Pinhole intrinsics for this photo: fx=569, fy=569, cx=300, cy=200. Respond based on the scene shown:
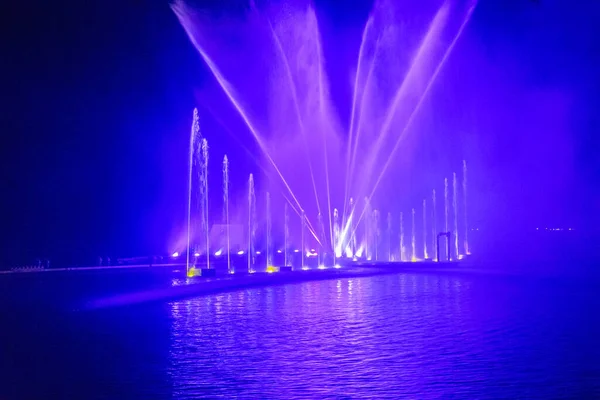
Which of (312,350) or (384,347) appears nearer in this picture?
(312,350)

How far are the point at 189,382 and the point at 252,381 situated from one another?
91cm

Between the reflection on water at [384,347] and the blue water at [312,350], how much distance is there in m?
Result: 0.03

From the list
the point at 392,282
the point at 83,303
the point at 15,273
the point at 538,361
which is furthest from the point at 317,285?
the point at 15,273

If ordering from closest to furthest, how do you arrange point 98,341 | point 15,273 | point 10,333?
point 98,341 < point 10,333 < point 15,273

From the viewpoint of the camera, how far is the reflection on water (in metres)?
7.85

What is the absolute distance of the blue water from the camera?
7836 mm

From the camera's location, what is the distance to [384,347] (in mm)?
10414

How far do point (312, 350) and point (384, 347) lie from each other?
4.39 ft

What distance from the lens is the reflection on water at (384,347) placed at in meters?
7.85

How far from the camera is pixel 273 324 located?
13.3 meters

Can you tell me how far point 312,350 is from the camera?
33.5ft

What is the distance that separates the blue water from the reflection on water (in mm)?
26

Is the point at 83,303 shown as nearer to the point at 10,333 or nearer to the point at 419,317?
the point at 10,333

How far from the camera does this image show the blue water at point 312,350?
784cm
